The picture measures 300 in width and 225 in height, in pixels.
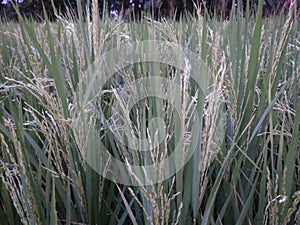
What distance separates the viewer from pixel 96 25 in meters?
0.71

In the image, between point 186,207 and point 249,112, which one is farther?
point 249,112

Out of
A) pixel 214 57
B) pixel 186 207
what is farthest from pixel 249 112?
pixel 186 207

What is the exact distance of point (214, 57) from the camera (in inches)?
26.5

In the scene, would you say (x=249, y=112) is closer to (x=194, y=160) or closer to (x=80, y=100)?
(x=194, y=160)

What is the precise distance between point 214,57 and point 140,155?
212 millimetres

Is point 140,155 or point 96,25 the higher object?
point 96,25

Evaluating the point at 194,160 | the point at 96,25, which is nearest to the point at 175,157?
the point at 194,160

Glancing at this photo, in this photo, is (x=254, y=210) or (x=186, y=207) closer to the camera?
(x=186, y=207)

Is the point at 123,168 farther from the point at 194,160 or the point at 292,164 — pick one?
the point at 292,164

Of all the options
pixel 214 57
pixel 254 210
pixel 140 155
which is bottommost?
pixel 254 210

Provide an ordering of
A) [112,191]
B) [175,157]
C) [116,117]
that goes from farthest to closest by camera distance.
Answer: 1. [116,117]
2. [112,191]
3. [175,157]

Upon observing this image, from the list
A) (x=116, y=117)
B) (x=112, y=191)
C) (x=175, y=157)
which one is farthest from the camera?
(x=116, y=117)

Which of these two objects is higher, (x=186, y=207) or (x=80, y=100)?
(x=80, y=100)

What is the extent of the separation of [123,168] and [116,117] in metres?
0.20
